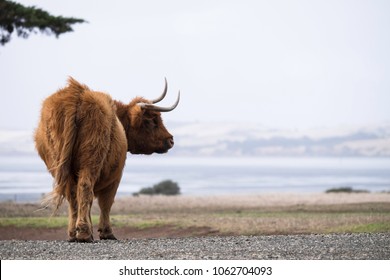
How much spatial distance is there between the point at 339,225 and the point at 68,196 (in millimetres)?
11232

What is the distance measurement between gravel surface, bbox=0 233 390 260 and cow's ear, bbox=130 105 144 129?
2.74 metres

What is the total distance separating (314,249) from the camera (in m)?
15.5

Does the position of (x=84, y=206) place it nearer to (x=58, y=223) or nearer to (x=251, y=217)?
(x=58, y=223)

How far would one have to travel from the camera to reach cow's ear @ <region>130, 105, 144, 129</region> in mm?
19000

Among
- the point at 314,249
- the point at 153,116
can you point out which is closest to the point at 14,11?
the point at 153,116

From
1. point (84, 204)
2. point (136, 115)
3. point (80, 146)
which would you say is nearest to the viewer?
point (84, 204)

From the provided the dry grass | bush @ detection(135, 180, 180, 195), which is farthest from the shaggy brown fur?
bush @ detection(135, 180, 180, 195)

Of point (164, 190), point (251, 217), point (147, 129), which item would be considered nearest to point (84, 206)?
point (147, 129)

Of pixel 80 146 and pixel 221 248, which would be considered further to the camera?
pixel 80 146

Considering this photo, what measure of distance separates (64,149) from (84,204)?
1063mm

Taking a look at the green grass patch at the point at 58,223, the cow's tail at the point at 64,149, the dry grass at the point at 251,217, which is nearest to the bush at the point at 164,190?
the dry grass at the point at 251,217

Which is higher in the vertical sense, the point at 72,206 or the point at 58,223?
the point at 72,206

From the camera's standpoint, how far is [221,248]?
1580 cm
